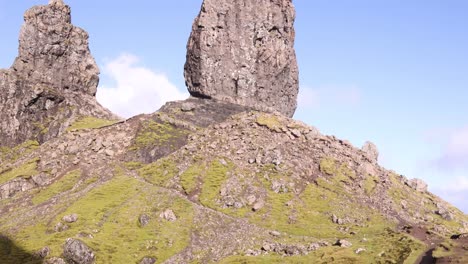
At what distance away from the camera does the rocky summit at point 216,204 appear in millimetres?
122000

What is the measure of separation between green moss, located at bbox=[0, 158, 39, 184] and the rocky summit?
63 cm

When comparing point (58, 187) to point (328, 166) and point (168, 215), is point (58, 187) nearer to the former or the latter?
point (168, 215)

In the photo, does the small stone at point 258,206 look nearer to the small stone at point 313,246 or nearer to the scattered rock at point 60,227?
the small stone at point 313,246

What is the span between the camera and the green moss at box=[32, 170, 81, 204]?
160150 millimetres

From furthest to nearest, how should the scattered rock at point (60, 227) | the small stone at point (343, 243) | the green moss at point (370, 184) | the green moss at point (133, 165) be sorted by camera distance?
the green moss at point (133, 165) < the green moss at point (370, 184) < the scattered rock at point (60, 227) < the small stone at point (343, 243)

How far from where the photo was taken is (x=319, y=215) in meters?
155

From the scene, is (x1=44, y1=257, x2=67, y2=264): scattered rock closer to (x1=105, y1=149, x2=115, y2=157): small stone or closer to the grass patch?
the grass patch

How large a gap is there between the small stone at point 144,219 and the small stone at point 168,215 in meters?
4.51

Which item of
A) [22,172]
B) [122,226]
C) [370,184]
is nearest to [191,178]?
[122,226]

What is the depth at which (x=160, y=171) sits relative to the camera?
570 ft

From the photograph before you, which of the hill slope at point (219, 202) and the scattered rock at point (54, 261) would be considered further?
the hill slope at point (219, 202)

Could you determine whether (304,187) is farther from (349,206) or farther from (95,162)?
(95,162)

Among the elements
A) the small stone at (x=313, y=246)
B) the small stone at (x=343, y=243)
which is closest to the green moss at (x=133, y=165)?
the small stone at (x=313, y=246)

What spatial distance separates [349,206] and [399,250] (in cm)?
4330
